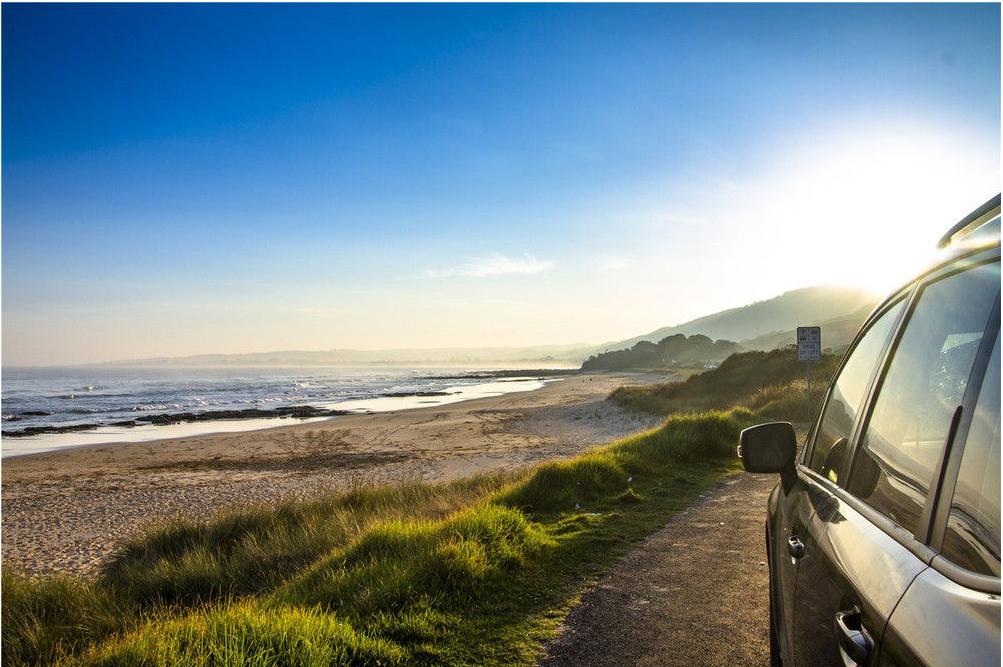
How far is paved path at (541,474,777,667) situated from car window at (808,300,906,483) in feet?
6.35

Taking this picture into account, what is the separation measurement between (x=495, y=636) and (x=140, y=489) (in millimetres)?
16480

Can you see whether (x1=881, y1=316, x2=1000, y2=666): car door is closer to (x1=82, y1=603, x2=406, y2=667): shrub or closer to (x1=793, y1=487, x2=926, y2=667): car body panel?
(x1=793, y1=487, x2=926, y2=667): car body panel

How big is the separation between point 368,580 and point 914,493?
4.52 metres

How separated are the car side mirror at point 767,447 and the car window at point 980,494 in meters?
1.38

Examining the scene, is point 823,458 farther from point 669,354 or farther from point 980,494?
point 669,354

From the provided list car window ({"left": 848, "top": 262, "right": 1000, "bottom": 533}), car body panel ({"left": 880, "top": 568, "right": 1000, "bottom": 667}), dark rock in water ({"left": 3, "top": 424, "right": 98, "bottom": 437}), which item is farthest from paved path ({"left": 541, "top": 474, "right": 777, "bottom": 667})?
dark rock in water ({"left": 3, "top": 424, "right": 98, "bottom": 437})

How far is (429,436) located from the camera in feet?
86.5

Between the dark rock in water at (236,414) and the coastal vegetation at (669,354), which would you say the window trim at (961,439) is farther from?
the coastal vegetation at (669,354)

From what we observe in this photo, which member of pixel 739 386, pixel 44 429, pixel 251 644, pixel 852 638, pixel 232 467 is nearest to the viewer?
pixel 852 638

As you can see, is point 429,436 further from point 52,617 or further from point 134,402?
point 134,402

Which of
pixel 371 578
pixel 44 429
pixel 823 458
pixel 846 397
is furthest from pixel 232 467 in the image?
pixel 846 397

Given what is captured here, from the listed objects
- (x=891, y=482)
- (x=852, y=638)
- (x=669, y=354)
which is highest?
(x=891, y=482)

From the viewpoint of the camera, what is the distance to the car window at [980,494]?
1.08 meters

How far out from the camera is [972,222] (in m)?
1.51
